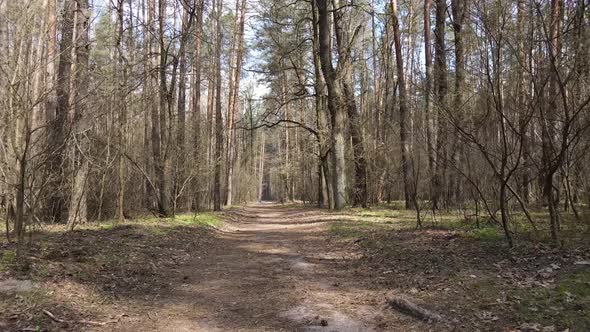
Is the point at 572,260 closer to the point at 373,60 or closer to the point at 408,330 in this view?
the point at 408,330

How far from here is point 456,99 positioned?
10.6 meters

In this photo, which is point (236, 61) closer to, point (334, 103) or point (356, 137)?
point (356, 137)

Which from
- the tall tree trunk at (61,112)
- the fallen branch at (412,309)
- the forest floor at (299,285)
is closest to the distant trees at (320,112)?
the tall tree trunk at (61,112)

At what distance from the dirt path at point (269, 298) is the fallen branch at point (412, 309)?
0.11 m

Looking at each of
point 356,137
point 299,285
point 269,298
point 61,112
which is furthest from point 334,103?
point 269,298

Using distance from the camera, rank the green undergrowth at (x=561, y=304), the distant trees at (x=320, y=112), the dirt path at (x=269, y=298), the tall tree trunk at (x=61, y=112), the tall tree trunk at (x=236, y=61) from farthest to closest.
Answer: the tall tree trunk at (x=236, y=61) < the tall tree trunk at (x=61, y=112) < the distant trees at (x=320, y=112) < the dirt path at (x=269, y=298) < the green undergrowth at (x=561, y=304)

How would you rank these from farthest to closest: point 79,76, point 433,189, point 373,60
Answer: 1. point 373,60
2. point 433,189
3. point 79,76

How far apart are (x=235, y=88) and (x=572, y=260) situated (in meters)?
22.8

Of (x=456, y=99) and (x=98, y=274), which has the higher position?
(x=456, y=99)

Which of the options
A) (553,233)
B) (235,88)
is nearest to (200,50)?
(235,88)

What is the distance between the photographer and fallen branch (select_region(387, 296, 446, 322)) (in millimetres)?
4676

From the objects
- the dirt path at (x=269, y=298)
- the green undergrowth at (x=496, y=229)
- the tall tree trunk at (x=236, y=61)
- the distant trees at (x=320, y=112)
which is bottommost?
the dirt path at (x=269, y=298)

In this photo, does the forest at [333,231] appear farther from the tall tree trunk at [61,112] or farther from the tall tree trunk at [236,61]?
the tall tree trunk at [236,61]

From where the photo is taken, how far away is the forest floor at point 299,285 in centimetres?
458
